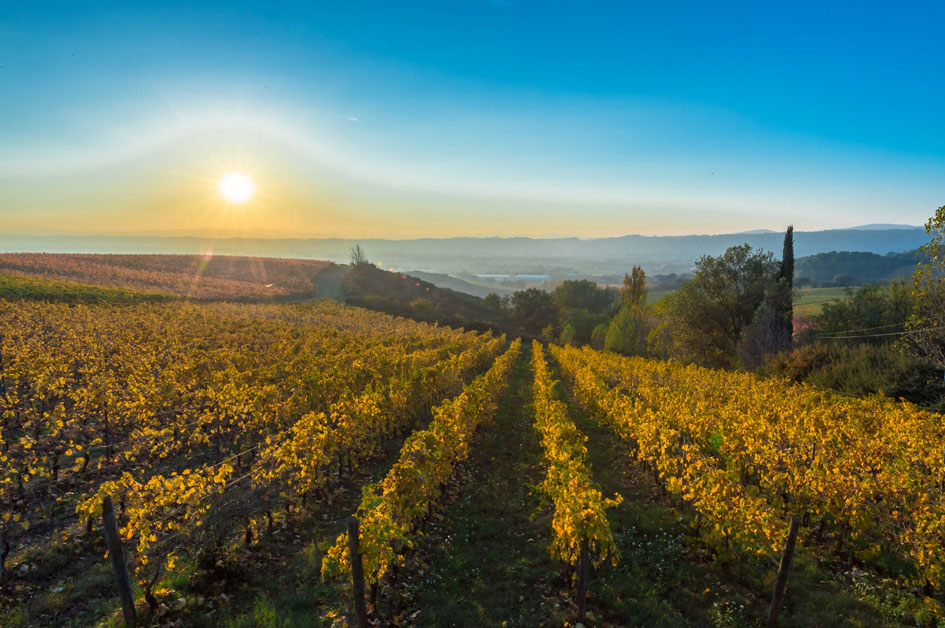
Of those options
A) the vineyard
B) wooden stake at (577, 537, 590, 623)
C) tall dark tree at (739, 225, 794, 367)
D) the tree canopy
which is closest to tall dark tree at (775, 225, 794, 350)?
tall dark tree at (739, 225, 794, 367)

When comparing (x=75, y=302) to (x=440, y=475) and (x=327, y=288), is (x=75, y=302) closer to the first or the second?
(x=440, y=475)

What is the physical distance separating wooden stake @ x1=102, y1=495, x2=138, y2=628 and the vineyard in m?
0.03

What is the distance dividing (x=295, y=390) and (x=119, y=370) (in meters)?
6.04

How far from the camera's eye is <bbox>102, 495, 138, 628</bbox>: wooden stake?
227 inches

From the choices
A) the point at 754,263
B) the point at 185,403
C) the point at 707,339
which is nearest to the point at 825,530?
the point at 185,403

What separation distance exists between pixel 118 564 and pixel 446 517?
613 cm

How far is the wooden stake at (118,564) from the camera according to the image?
18.9ft

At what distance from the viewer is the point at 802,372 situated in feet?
79.8

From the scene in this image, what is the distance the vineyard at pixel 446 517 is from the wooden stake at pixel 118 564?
0.09 ft

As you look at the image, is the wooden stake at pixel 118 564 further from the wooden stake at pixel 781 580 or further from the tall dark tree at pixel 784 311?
the tall dark tree at pixel 784 311

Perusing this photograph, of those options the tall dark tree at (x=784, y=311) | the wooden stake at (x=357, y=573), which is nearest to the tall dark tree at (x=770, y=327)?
the tall dark tree at (x=784, y=311)

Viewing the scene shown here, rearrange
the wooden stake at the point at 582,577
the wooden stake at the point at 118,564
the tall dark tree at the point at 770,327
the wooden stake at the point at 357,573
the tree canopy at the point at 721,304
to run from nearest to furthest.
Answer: the wooden stake at the point at 118,564, the wooden stake at the point at 357,573, the wooden stake at the point at 582,577, the tall dark tree at the point at 770,327, the tree canopy at the point at 721,304

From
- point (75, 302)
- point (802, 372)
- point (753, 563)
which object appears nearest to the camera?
point (753, 563)

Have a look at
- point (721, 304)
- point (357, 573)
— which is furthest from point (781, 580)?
point (721, 304)
